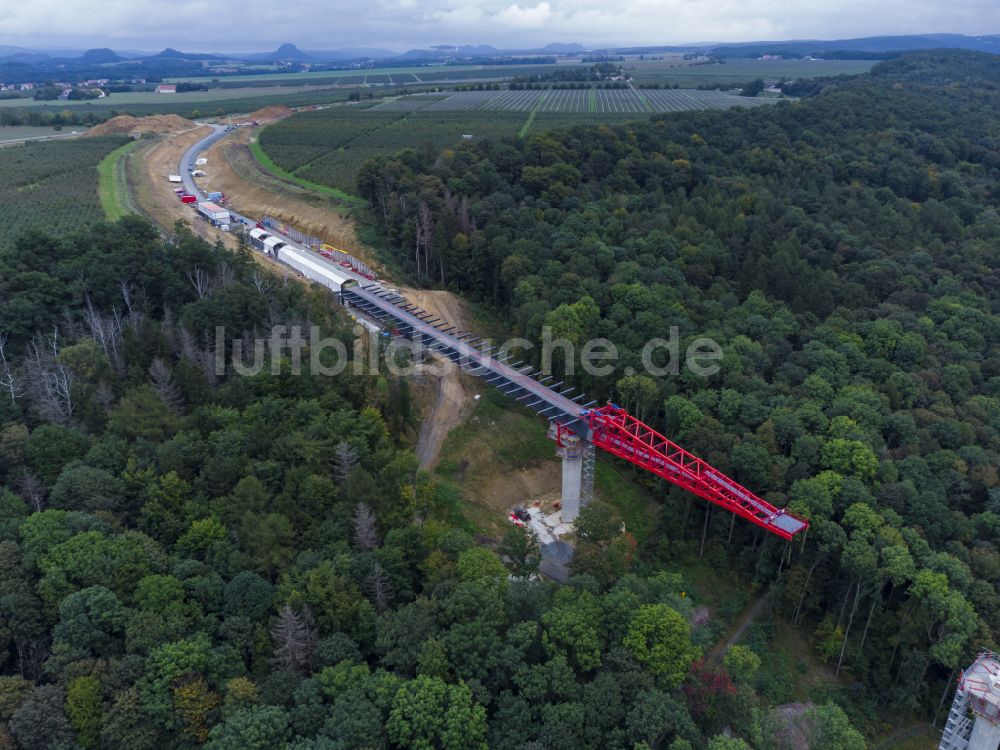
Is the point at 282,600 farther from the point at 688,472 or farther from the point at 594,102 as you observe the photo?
the point at 594,102

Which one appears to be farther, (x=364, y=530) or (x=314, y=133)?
(x=314, y=133)

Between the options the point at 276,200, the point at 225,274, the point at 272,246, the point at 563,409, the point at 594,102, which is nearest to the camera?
the point at 563,409

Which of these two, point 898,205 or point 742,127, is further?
point 742,127

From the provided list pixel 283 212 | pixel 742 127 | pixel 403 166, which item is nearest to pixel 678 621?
pixel 403 166

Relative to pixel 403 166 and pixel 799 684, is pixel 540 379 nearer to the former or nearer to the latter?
pixel 799 684

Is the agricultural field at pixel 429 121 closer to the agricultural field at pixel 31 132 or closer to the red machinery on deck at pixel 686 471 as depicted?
the agricultural field at pixel 31 132

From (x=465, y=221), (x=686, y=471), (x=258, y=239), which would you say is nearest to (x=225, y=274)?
(x=258, y=239)

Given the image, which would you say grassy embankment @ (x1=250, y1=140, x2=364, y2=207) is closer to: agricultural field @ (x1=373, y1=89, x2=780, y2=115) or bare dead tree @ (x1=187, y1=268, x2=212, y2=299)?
bare dead tree @ (x1=187, y1=268, x2=212, y2=299)

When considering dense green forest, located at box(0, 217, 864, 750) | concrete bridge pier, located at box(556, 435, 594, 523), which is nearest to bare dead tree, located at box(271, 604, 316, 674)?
dense green forest, located at box(0, 217, 864, 750)
